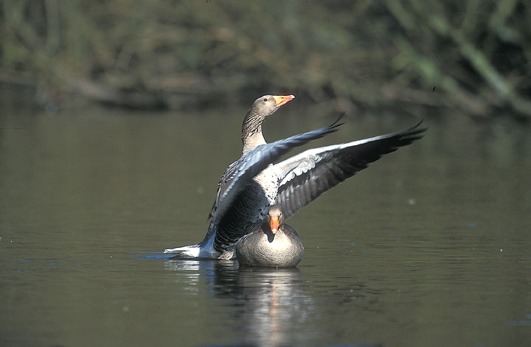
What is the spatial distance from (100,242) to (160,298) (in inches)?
115

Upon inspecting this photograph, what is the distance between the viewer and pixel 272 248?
10773 millimetres

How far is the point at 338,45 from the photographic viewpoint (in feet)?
106

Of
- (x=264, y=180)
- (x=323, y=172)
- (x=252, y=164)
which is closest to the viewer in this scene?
(x=252, y=164)

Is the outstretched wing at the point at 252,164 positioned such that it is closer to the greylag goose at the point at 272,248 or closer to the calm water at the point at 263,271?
the greylag goose at the point at 272,248

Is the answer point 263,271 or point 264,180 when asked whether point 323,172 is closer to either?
point 264,180

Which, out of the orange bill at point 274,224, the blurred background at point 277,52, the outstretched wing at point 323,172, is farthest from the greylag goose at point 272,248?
the blurred background at point 277,52

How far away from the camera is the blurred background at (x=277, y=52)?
28391 mm

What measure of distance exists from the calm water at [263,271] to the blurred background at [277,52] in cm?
598

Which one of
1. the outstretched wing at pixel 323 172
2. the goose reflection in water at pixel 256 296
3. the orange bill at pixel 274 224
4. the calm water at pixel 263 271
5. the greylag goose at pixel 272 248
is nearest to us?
the goose reflection in water at pixel 256 296

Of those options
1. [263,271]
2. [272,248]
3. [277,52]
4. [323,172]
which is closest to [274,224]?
[272,248]

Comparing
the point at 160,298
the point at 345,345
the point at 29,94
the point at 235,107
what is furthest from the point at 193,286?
the point at 29,94

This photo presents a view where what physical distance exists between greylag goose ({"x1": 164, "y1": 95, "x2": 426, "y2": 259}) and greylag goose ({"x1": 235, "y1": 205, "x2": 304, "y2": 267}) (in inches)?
16.1

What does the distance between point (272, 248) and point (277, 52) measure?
2128 cm

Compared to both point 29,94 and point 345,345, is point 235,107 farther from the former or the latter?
point 345,345
